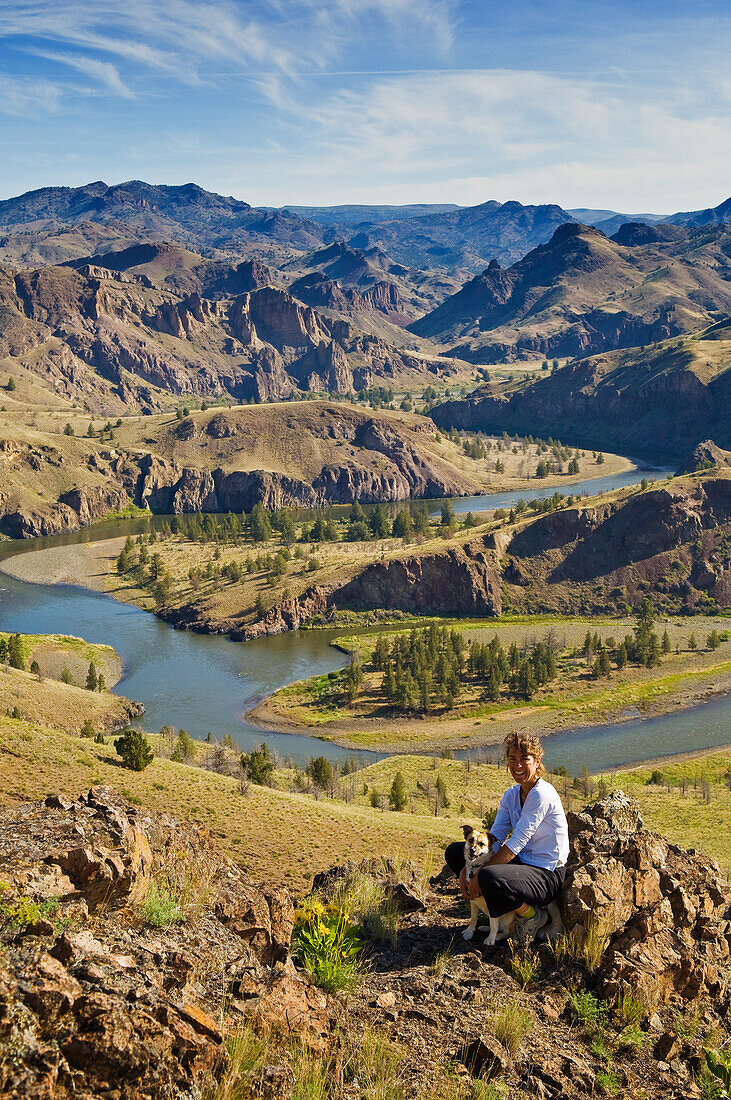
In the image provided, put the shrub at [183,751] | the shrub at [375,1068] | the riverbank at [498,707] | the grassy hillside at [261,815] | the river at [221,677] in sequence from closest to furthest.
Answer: the shrub at [375,1068] < the grassy hillside at [261,815] < the shrub at [183,751] < the river at [221,677] < the riverbank at [498,707]

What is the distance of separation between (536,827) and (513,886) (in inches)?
32.4

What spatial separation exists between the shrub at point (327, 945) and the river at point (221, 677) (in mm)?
62342

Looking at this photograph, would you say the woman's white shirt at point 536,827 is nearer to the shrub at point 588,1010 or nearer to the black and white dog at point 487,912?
the black and white dog at point 487,912

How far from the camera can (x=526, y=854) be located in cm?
1128

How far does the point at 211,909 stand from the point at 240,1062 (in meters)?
4.17

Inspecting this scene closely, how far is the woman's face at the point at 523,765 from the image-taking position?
433 inches

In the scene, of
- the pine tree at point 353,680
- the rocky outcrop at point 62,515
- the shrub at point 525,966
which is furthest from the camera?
the rocky outcrop at point 62,515

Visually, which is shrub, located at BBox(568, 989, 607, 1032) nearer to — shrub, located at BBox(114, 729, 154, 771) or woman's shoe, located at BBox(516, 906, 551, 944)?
woman's shoe, located at BBox(516, 906, 551, 944)

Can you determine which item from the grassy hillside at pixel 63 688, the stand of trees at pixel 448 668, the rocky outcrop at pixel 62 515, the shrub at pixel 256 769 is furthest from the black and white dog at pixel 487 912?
the rocky outcrop at pixel 62 515

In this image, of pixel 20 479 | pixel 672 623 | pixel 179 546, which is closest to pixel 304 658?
pixel 672 623

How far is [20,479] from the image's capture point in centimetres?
18775

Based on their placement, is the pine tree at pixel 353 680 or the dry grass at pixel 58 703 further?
the pine tree at pixel 353 680

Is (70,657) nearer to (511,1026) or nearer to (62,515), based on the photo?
(511,1026)

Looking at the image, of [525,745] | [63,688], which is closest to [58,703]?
[63,688]
